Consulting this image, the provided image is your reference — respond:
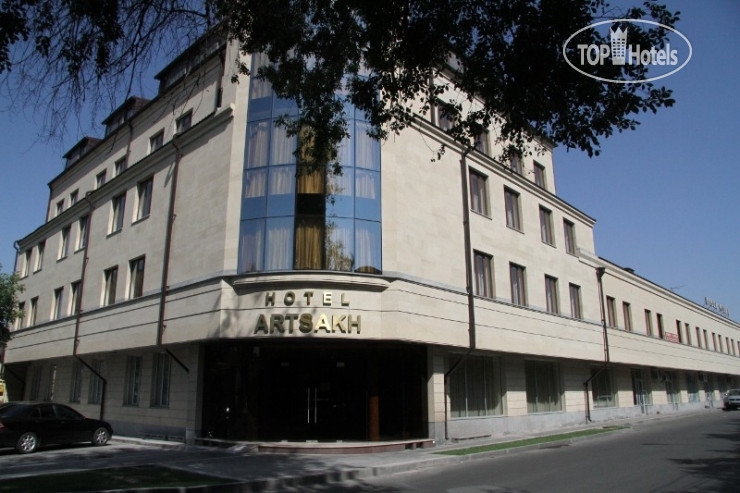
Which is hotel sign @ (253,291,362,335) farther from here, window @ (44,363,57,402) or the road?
window @ (44,363,57,402)

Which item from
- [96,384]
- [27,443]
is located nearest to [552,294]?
[96,384]

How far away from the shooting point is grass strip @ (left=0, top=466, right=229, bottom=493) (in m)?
9.90

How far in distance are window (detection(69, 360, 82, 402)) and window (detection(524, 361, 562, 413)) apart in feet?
67.6

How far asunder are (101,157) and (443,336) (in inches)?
809

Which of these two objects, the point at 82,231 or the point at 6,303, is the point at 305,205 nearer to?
the point at 82,231

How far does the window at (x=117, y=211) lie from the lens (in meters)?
24.6

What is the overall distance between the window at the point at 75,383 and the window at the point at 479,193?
65.2 ft

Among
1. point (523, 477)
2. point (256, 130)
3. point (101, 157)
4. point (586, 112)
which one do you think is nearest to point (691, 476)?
point (523, 477)

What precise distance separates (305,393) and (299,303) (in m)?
3.41

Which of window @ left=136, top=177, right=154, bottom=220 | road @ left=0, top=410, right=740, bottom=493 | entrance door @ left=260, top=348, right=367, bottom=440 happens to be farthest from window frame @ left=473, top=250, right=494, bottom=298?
window @ left=136, top=177, right=154, bottom=220

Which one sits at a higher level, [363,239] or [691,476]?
[363,239]

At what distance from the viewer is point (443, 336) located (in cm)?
1819

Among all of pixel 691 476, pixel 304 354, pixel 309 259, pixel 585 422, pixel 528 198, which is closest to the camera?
pixel 691 476

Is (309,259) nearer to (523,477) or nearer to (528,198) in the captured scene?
(523,477)
